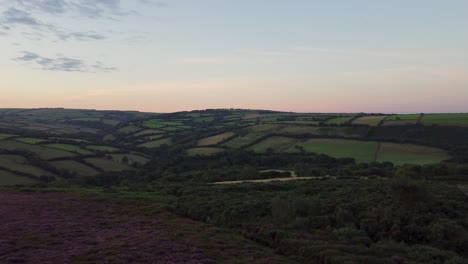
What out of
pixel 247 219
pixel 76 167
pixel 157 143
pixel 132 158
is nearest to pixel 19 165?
pixel 76 167

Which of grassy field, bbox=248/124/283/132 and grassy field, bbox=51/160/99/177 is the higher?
grassy field, bbox=248/124/283/132

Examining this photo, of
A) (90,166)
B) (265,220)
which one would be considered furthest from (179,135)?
(265,220)

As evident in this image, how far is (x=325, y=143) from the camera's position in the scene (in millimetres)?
125812

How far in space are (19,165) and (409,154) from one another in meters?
97.7

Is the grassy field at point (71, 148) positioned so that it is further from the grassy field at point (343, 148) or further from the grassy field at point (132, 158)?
the grassy field at point (343, 148)

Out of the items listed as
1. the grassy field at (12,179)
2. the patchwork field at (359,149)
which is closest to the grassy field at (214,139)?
the patchwork field at (359,149)

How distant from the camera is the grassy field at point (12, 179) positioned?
8693 centimetres

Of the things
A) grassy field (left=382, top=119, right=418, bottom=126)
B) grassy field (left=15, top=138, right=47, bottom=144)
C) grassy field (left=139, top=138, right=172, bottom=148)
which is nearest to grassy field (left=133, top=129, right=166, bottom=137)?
grassy field (left=139, top=138, right=172, bottom=148)

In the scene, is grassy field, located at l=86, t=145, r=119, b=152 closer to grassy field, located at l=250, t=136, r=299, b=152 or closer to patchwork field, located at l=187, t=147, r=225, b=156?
patchwork field, located at l=187, t=147, r=225, b=156

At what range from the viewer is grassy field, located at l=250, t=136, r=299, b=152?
12608 centimetres

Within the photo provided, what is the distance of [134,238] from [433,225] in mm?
25341

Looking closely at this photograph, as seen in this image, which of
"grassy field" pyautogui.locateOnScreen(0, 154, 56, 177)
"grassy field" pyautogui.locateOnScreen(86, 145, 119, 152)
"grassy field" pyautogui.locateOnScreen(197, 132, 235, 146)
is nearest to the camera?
"grassy field" pyautogui.locateOnScreen(0, 154, 56, 177)

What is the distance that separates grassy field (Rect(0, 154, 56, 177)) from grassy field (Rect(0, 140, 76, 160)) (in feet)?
22.4

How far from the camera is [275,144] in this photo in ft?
431
